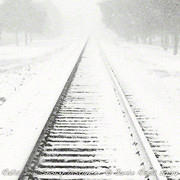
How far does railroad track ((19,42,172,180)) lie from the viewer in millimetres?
3715

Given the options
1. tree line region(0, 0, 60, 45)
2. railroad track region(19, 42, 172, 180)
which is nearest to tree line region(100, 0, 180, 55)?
tree line region(0, 0, 60, 45)

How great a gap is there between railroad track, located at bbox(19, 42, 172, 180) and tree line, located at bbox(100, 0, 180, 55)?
1893 centimetres

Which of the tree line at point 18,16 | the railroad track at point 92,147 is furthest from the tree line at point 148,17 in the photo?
the railroad track at point 92,147

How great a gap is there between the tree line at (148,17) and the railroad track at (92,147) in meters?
18.9

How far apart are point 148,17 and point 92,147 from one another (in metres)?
31.2

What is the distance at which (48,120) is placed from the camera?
5688 mm

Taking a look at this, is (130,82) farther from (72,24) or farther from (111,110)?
(72,24)

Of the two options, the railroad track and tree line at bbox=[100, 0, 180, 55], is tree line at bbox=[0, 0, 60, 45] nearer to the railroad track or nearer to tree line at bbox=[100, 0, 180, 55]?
tree line at bbox=[100, 0, 180, 55]

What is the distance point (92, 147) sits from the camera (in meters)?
4.57

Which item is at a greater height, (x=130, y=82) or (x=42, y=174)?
(x=42, y=174)

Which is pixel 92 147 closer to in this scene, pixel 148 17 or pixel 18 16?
pixel 148 17

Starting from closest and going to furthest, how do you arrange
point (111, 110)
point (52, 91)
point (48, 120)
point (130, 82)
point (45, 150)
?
point (45, 150)
point (48, 120)
point (111, 110)
point (52, 91)
point (130, 82)

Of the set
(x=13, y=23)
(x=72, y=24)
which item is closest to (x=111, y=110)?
(x=13, y=23)

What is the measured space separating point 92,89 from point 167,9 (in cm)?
1840
